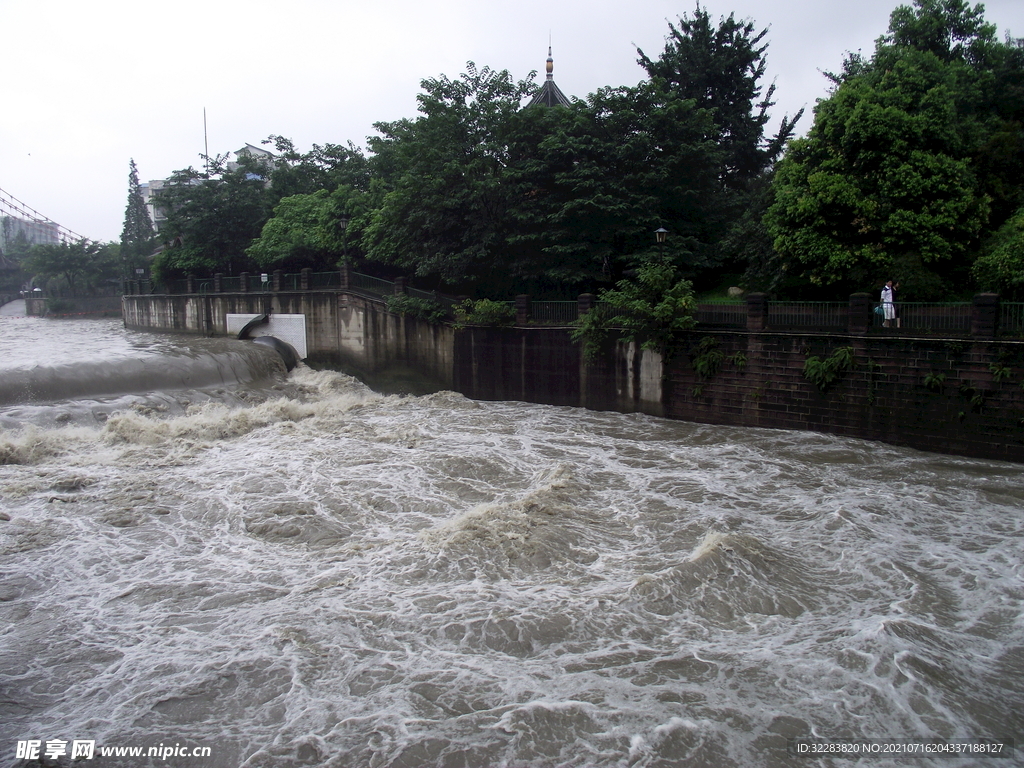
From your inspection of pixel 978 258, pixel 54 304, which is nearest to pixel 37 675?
pixel 978 258

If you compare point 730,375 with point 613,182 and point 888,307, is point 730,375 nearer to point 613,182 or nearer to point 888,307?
point 888,307

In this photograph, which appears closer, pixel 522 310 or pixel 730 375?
pixel 730 375

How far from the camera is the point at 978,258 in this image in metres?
14.0

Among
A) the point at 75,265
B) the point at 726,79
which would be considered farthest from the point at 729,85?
the point at 75,265

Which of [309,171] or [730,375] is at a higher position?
[309,171]

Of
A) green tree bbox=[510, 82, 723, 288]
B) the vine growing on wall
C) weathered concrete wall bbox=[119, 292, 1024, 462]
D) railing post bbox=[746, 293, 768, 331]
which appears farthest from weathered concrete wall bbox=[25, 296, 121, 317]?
the vine growing on wall

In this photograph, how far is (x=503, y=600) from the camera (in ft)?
23.1

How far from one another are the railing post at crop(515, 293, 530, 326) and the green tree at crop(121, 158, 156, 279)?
47.0 m

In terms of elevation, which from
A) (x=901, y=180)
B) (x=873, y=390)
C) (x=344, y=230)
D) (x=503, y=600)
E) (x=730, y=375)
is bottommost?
(x=503, y=600)

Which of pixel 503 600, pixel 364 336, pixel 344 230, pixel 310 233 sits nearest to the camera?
pixel 503 600

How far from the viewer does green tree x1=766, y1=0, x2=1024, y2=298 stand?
1424cm

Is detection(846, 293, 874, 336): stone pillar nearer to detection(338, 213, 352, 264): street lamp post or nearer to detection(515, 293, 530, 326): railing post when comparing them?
detection(515, 293, 530, 326): railing post

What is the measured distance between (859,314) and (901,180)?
3446 millimetres

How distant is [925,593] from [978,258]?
10.1 m
